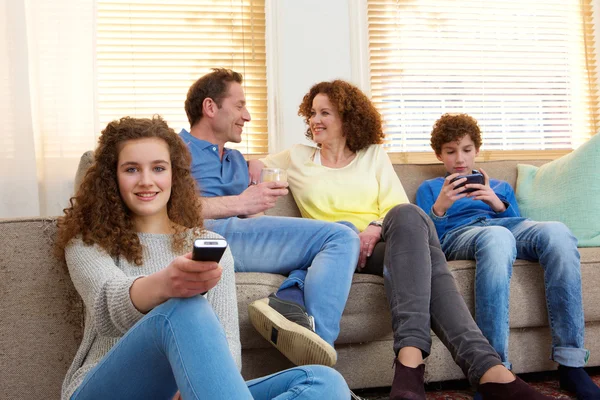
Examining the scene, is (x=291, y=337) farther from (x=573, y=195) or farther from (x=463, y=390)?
(x=573, y=195)

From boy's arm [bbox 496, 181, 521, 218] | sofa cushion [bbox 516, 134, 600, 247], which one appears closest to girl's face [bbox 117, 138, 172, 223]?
boy's arm [bbox 496, 181, 521, 218]

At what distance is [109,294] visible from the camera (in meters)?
1.20

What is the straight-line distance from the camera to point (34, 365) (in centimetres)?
154

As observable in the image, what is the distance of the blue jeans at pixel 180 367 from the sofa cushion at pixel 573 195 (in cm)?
165

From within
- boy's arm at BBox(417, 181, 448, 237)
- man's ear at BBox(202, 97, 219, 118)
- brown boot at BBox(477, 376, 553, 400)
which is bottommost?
brown boot at BBox(477, 376, 553, 400)

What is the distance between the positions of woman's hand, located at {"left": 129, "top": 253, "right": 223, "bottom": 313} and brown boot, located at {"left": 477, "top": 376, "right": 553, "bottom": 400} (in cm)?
89

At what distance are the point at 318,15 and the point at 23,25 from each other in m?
1.40

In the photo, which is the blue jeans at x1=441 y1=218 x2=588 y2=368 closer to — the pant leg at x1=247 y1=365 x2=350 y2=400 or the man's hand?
the man's hand

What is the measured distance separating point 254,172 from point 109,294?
1280 mm

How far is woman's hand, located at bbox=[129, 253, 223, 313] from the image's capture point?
1.02 meters

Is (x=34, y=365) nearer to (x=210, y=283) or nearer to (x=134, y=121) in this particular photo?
(x=134, y=121)

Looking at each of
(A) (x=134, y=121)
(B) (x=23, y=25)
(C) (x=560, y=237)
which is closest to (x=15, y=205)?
(B) (x=23, y=25)

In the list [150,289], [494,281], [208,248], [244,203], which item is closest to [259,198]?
[244,203]

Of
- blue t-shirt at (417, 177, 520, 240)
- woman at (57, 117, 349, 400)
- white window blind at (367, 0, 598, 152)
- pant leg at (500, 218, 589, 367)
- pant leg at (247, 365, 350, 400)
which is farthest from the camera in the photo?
white window blind at (367, 0, 598, 152)
